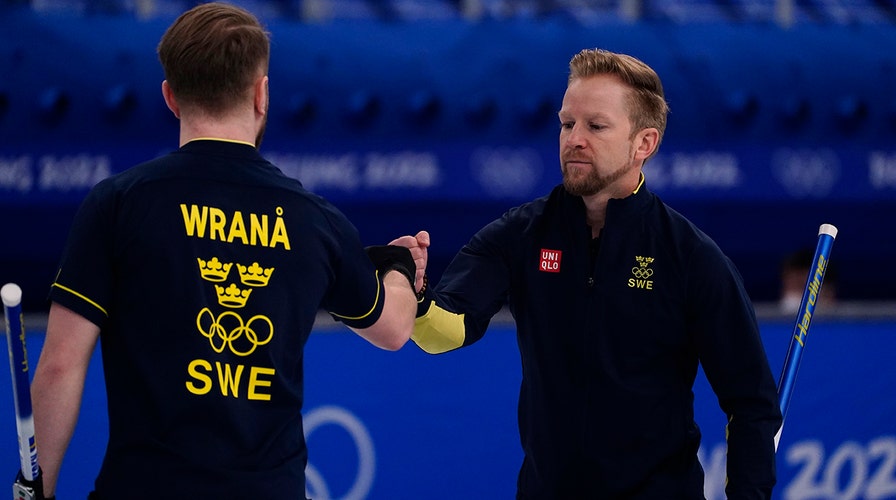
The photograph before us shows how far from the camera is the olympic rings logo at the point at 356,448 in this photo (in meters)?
→ 5.71

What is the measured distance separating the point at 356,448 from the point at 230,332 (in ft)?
10.6

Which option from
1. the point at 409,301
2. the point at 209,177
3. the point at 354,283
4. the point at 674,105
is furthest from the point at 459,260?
the point at 674,105

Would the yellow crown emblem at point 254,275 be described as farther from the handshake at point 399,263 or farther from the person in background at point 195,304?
the handshake at point 399,263

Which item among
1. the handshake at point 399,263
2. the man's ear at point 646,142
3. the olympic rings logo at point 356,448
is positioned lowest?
the olympic rings logo at point 356,448

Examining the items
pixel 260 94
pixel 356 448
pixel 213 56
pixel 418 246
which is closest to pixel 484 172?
pixel 356 448

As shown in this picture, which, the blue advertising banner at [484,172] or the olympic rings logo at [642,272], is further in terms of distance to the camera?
the blue advertising banner at [484,172]

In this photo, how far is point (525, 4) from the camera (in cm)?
1038

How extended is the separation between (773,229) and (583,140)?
26.1 feet

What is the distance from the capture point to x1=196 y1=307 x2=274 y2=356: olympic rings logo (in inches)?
102

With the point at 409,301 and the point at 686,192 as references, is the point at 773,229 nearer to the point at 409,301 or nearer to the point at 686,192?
the point at 686,192

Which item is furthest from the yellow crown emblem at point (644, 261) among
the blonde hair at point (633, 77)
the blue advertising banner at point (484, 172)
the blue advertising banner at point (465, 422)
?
the blue advertising banner at point (484, 172)

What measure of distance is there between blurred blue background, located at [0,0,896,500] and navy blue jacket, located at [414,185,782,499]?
6.48 m

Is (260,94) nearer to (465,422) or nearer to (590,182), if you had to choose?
(590,182)

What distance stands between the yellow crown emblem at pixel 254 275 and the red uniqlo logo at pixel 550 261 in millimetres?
1086
